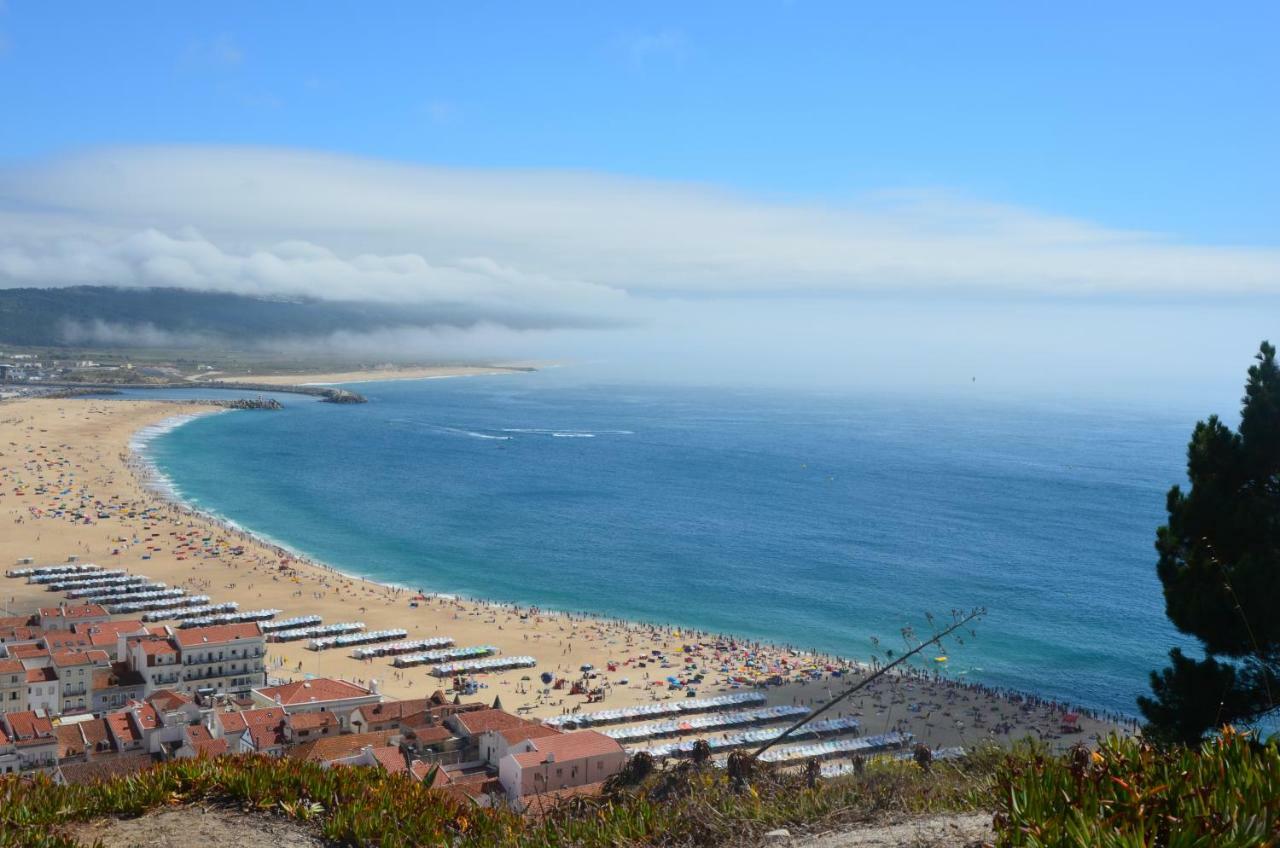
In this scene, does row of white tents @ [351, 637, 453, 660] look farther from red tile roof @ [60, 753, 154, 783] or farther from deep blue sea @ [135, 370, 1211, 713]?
red tile roof @ [60, 753, 154, 783]

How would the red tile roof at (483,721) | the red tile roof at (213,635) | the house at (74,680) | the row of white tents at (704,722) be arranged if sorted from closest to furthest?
the red tile roof at (483,721) → the house at (74,680) → the row of white tents at (704,722) → the red tile roof at (213,635)

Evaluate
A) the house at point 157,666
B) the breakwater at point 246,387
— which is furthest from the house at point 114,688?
the breakwater at point 246,387

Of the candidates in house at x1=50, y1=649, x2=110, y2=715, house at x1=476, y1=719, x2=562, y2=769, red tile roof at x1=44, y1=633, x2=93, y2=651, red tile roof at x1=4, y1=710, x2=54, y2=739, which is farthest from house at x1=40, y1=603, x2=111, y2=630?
house at x1=476, y1=719, x2=562, y2=769

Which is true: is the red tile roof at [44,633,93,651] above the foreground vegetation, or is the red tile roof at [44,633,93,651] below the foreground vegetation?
below

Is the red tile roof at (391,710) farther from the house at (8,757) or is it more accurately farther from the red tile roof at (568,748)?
the house at (8,757)

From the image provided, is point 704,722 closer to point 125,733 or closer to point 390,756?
point 390,756

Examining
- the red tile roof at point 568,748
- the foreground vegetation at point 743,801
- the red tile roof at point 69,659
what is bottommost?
the red tile roof at point 69,659

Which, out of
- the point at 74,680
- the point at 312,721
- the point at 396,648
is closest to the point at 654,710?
the point at 312,721
